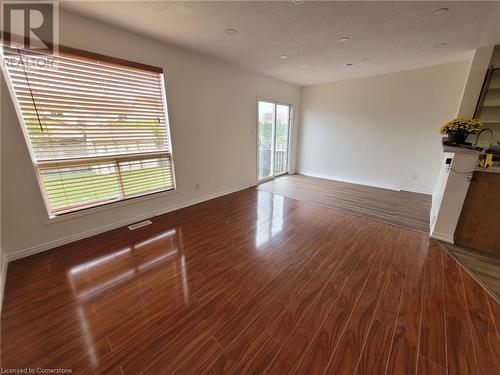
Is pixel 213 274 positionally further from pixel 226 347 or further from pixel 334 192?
pixel 334 192

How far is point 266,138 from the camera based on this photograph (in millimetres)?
5105

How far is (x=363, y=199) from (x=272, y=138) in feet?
8.60

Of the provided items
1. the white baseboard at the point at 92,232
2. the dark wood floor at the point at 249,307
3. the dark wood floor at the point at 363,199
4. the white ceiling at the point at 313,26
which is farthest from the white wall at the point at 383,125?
the white baseboard at the point at 92,232

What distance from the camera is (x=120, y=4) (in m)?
1.88

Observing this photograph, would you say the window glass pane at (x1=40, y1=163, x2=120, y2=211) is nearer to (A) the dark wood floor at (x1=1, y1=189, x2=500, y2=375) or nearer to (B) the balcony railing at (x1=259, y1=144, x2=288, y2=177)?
(A) the dark wood floor at (x1=1, y1=189, x2=500, y2=375)

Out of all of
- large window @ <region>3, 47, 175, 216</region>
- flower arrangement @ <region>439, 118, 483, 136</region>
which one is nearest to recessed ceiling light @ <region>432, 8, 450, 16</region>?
flower arrangement @ <region>439, 118, 483, 136</region>

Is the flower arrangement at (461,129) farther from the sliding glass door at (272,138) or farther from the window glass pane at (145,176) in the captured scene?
the window glass pane at (145,176)

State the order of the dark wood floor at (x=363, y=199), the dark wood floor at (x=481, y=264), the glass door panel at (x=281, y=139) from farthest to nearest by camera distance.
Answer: the glass door panel at (x=281, y=139) → the dark wood floor at (x=363, y=199) → the dark wood floor at (x=481, y=264)

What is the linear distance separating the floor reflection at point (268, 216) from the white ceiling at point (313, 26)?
Result: 8.13 ft

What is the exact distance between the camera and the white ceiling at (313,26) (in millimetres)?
1899

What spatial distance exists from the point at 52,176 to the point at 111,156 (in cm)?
62

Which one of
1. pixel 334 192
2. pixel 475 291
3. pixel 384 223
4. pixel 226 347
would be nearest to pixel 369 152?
pixel 334 192

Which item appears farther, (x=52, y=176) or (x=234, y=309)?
(x=52, y=176)

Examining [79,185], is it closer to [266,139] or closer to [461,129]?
[266,139]
